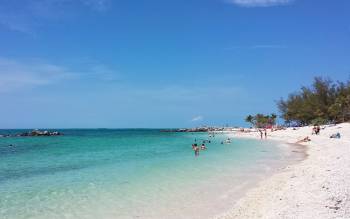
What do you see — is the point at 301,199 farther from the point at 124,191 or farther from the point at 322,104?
the point at 322,104

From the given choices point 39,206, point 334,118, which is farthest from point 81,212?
point 334,118

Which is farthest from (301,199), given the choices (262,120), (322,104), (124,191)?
(262,120)

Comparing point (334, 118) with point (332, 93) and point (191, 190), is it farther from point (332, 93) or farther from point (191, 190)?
point (191, 190)

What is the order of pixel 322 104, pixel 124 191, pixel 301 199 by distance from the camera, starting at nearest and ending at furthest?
1. pixel 301 199
2. pixel 124 191
3. pixel 322 104

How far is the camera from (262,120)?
124188 mm

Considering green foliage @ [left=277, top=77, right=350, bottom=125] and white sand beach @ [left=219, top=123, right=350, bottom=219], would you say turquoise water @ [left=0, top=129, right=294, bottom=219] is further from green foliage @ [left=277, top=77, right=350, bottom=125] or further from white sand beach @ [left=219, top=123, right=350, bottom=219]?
green foliage @ [left=277, top=77, right=350, bottom=125]

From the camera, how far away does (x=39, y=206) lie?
1341 centimetres

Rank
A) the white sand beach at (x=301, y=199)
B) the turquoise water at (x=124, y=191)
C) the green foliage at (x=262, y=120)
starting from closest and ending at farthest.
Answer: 1. the white sand beach at (x=301, y=199)
2. the turquoise water at (x=124, y=191)
3. the green foliage at (x=262, y=120)

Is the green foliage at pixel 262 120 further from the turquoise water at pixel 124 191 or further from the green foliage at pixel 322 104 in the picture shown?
the turquoise water at pixel 124 191

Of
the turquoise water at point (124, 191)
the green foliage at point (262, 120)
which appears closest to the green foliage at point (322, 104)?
the green foliage at point (262, 120)

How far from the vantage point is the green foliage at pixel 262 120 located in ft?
397

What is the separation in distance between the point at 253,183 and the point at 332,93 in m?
69.1

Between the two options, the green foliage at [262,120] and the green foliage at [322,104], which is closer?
the green foliage at [322,104]

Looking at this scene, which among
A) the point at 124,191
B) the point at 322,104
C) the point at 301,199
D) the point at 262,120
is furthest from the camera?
the point at 262,120
